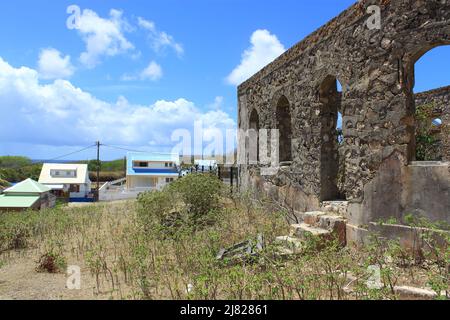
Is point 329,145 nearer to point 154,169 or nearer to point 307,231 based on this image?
point 307,231

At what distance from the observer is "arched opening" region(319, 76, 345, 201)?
23.8 ft

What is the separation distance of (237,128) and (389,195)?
24.6 feet

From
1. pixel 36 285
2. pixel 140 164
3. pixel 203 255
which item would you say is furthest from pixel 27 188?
pixel 203 255

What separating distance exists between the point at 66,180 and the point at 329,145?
121 feet

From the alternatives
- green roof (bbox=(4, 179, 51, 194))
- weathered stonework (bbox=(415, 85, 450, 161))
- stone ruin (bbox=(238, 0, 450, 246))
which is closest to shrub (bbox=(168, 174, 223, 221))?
stone ruin (bbox=(238, 0, 450, 246))

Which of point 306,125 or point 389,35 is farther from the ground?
point 389,35

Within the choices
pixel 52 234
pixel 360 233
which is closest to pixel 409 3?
pixel 360 233

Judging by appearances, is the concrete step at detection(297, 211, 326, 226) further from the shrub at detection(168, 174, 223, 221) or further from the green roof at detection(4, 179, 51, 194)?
the green roof at detection(4, 179, 51, 194)

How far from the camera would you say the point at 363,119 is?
5922mm

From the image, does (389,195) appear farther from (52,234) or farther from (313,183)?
(52,234)

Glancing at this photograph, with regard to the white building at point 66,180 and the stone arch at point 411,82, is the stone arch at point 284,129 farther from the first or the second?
the white building at point 66,180

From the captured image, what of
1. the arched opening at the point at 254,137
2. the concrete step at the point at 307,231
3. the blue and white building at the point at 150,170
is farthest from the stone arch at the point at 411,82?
the blue and white building at the point at 150,170

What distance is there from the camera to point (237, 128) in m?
12.4
